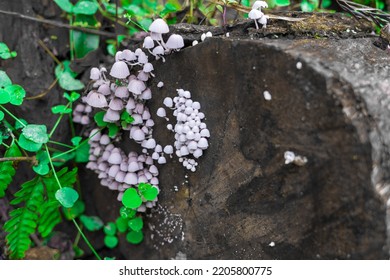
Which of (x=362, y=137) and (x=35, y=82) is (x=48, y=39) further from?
(x=362, y=137)

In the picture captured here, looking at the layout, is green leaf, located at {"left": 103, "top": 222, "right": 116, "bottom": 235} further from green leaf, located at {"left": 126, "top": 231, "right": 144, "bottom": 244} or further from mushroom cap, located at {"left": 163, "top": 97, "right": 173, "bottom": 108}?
mushroom cap, located at {"left": 163, "top": 97, "right": 173, "bottom": 108}

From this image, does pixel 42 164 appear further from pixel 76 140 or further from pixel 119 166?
pixel 119 166

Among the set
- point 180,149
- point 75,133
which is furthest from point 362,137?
point 75,133

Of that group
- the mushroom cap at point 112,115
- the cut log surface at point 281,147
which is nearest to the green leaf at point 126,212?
the cut log surface at point 281,147

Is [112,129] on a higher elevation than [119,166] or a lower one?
higher

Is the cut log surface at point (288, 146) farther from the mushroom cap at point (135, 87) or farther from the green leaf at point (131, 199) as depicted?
the green leaf at point (131, 199)


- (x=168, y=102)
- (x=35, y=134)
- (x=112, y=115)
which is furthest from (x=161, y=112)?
(x=35, y=134)

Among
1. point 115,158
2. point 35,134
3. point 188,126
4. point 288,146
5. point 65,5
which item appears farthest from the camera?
point 65,5
